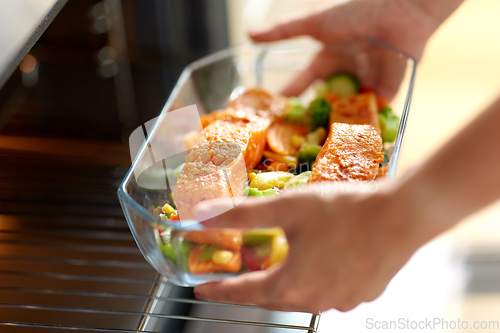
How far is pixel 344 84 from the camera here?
1.27 meters

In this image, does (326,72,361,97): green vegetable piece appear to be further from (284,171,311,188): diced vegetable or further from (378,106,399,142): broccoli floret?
(284,171,311,188): diced vegetable

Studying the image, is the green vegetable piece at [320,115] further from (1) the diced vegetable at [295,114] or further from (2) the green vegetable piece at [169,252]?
(2) the green vegetable piece at [169,252]

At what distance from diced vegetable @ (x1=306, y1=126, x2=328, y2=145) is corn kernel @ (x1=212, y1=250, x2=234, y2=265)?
0.42 m

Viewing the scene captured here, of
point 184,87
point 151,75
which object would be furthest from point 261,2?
point 184,87

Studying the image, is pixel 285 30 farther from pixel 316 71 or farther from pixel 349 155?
pixel 349 155

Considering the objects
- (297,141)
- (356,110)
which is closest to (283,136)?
(297,141)

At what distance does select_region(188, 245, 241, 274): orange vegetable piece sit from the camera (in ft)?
2.32

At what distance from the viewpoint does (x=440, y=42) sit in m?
3.19

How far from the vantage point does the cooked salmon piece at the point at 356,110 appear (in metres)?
1.04

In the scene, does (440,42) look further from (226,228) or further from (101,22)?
(226,228)

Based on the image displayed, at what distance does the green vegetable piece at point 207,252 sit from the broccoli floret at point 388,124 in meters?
0.49

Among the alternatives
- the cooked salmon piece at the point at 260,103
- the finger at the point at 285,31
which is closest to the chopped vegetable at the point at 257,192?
the cooked salmon piece at the point at 260,103

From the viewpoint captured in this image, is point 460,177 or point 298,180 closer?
point 460,177

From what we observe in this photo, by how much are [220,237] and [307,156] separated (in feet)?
1.14
